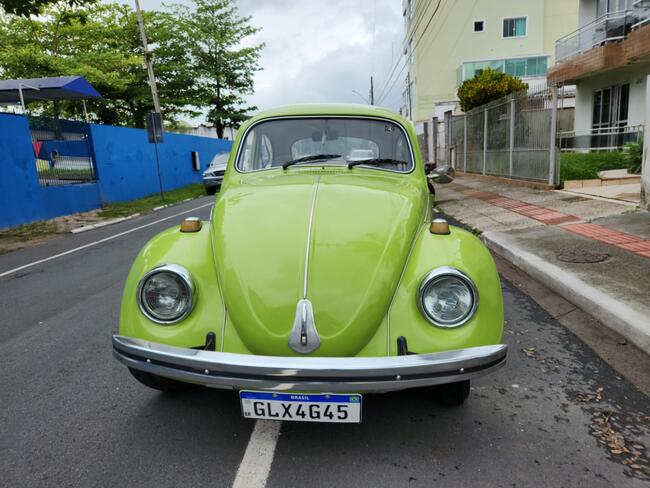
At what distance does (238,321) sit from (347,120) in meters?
2.30

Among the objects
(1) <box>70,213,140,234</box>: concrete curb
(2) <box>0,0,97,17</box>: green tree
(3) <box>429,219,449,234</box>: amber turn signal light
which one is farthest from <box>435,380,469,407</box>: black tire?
(1) <box>70,213,140,234</box>: concrete curb

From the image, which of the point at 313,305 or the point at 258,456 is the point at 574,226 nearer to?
the point at 313,305

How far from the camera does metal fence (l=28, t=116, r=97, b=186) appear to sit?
40.7 feet

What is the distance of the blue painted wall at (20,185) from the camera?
36.6 feet

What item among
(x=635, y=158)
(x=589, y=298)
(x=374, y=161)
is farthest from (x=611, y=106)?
(x=374, y=161)

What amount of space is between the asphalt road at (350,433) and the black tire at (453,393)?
61 millimetres

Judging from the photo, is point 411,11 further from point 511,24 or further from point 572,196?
point 572,196

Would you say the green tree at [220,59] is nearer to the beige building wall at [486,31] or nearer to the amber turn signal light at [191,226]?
the beige building wall at [486,31]

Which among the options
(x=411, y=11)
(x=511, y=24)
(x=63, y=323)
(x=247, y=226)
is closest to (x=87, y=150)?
(x=63, y=323)

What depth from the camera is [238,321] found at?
2.32 meters

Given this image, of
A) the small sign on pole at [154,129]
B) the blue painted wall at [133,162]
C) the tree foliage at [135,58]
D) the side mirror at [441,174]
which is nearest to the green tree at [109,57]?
the tree foliage at [135,58]

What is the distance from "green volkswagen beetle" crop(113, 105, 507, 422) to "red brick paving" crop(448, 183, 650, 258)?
4087mm

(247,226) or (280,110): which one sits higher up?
(280,110)

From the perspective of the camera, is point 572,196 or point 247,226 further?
point 572,196
